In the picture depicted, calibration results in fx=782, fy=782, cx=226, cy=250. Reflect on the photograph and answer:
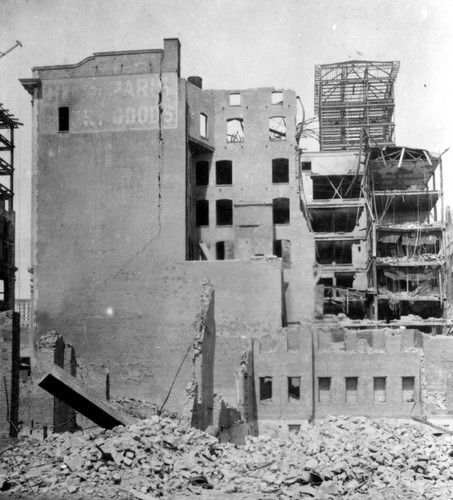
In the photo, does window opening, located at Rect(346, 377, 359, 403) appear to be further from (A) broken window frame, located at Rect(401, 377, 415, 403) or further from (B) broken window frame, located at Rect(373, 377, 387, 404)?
(A) broken window frame, located at Rect(401, 377, 415, 403)

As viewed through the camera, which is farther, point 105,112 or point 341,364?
point 105,112

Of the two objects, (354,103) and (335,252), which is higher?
(354,103)

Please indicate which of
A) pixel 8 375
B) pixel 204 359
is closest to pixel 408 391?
pixel 204 359

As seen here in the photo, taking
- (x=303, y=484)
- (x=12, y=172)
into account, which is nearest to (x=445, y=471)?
(x=303, y=484)

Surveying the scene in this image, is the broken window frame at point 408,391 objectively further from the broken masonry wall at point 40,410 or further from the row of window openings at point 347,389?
the broken masonry wall at point 40,410

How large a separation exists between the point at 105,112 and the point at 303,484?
2924 cm

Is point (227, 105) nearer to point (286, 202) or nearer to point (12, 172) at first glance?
point (286, 202)

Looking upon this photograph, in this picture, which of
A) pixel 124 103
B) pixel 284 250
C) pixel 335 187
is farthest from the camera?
pixel 335 187

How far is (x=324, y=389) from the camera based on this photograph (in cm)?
4225

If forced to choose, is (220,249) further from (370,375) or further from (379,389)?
(379,389)

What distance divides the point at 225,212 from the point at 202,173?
9.58ft

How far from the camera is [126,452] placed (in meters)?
22.8

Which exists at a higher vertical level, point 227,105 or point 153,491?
point 227,105

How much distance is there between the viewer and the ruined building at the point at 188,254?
138ft
